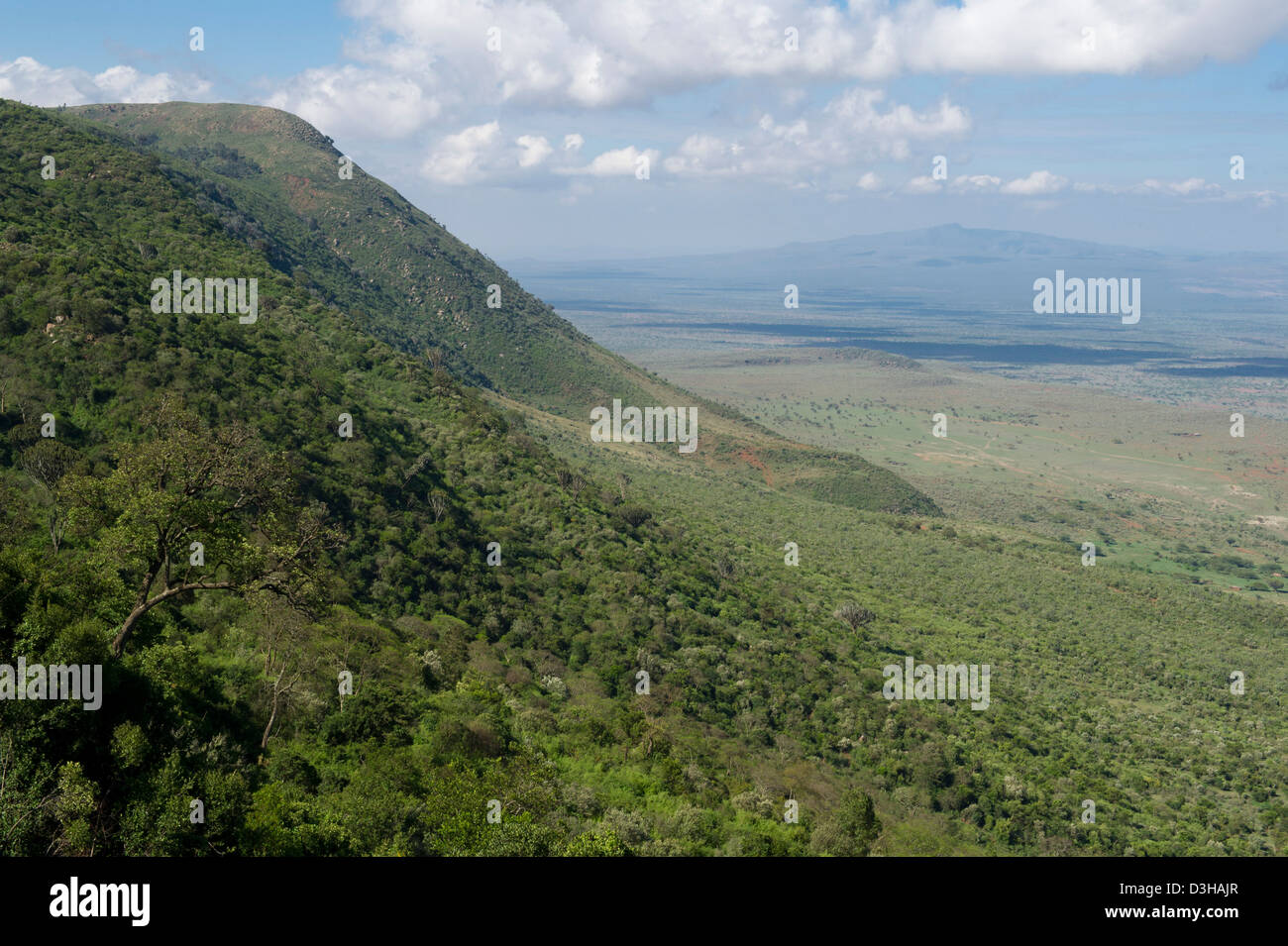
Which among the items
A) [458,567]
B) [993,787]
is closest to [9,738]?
[458,567]

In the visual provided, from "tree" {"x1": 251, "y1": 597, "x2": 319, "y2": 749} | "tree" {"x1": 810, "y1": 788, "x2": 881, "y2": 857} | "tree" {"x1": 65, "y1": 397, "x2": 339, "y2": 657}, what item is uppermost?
"tree" {"x1": 65, "y1": 397, "x2": 339, "y2": 657}

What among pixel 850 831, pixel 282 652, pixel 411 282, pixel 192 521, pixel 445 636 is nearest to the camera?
pixel 192 521

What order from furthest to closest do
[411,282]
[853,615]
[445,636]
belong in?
[411,282]
[853,615]
[445,636]

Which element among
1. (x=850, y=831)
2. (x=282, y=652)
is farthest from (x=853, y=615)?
(x=282, y=652)

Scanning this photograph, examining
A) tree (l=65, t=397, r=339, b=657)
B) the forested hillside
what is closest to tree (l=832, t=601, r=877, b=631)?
the forested hillside

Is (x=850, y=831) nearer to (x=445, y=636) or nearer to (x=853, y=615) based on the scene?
(x=445, y=636)

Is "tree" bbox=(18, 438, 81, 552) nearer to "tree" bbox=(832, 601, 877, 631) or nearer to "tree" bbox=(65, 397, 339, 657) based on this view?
"tree" bbox=(65, 397, 339, 657)

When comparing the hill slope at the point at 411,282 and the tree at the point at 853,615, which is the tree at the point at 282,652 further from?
the hill slope at the point at 411,282

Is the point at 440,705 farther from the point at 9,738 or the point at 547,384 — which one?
the point at 547,384

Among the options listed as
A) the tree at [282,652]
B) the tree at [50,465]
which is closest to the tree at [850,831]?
the tree at [282,652]
